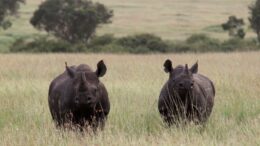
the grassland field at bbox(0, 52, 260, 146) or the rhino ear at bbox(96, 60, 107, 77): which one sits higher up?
the rhino ear at bbox(96, 60, 107, 77)

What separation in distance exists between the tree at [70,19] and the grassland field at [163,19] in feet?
8.35

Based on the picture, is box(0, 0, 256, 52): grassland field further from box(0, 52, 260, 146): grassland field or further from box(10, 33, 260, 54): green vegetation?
box(0, 52, 260, 146): grassland field

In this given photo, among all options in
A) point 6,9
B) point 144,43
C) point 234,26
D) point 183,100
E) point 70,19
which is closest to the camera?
point 183,100

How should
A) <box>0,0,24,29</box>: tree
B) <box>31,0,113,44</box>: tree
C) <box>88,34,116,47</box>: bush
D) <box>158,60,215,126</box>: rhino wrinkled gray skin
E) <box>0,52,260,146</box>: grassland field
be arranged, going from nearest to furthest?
<box>0,52,260,146</box>: grassland field → <box>158,60,215,126</box>: rhino wrinkled gray skin → <box>88,34,116,47</box>: bush → <box>31,0,113,44</box>: tree → <box>0,0,24,29</box>: tree

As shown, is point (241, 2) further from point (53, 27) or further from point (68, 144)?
point (68, 144)

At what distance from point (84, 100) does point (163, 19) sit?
5568 cm

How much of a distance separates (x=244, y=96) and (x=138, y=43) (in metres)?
27.7

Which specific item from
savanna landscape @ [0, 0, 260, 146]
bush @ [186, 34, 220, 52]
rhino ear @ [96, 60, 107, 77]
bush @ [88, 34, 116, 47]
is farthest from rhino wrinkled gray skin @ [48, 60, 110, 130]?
bush @ [88, 34, 116, 47]

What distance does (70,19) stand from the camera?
4334 centimetres

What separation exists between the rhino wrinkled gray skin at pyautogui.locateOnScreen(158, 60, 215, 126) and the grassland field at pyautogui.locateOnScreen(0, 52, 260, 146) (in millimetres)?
175

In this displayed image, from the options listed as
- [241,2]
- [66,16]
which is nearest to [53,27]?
[66,16]

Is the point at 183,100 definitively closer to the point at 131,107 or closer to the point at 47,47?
the point at 131,107

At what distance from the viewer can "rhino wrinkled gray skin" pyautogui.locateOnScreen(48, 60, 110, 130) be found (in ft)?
24.8

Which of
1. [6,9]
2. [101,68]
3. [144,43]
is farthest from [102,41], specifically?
[101,68]
